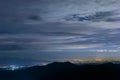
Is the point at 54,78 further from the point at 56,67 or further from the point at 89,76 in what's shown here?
the point at 56,67

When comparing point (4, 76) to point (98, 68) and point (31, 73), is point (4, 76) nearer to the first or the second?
point (31, 73)

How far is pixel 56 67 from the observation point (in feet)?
540

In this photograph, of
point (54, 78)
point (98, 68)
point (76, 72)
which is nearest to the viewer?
point (54, 78)

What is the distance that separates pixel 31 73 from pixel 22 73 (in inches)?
192

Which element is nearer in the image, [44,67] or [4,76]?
[4,76]

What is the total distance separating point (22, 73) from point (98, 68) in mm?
41458

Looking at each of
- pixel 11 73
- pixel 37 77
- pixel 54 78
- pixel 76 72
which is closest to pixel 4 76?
pixel 11 73

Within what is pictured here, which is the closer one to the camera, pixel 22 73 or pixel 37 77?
pixel 37 77

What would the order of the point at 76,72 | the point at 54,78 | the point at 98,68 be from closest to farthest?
the point at 54,78, the point at 76,72, the point at 98,68

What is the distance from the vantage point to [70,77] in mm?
137250

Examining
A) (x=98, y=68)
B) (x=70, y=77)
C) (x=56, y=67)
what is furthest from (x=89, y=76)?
(x=56, y=67)

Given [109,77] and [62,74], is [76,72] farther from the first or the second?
[109,77]

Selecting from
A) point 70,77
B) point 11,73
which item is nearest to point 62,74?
point 70,77

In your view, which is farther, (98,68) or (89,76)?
(98,68)
